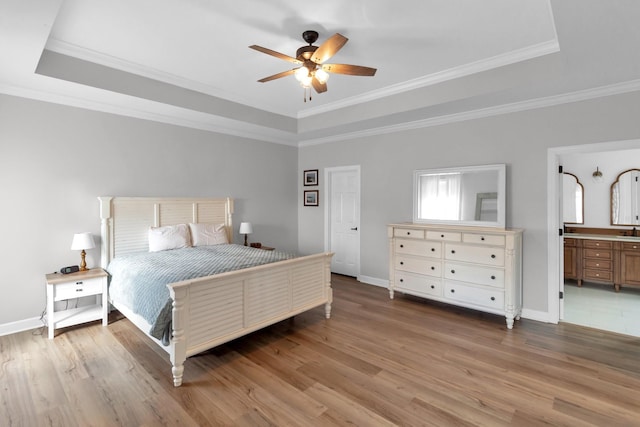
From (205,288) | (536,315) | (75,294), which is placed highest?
(205,288)

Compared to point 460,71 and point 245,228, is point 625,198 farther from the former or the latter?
point 245,228

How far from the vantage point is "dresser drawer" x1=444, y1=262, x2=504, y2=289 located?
3.45 m

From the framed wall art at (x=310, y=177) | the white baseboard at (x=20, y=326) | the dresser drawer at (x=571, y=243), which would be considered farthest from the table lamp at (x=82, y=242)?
the dresser drawer at (x=571, y=243)

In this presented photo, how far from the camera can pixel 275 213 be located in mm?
5734

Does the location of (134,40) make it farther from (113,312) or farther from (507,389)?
(507,389)

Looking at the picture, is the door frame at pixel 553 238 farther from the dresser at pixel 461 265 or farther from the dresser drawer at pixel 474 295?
the dresser drawer at pixel 474 295

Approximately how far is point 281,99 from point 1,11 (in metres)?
2.85

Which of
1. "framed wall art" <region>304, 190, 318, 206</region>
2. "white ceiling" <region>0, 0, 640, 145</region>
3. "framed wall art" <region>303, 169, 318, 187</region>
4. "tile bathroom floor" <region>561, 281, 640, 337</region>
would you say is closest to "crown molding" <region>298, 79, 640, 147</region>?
"white ceiling" <region>0, 0, 640, 145</region>

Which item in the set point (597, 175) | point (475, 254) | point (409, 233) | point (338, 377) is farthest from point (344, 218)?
point (597, 175)

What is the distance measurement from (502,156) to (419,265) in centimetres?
168

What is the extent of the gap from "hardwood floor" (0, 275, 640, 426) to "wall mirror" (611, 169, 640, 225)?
9.11 feet

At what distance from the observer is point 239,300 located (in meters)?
2.77

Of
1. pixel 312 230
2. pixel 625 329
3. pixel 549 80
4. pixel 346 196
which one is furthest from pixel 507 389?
pixel 312 230

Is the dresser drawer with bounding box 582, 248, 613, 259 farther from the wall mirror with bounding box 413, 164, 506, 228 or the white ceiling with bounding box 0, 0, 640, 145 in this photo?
the white ceiling with bounding box 0, 0, 640, 145
